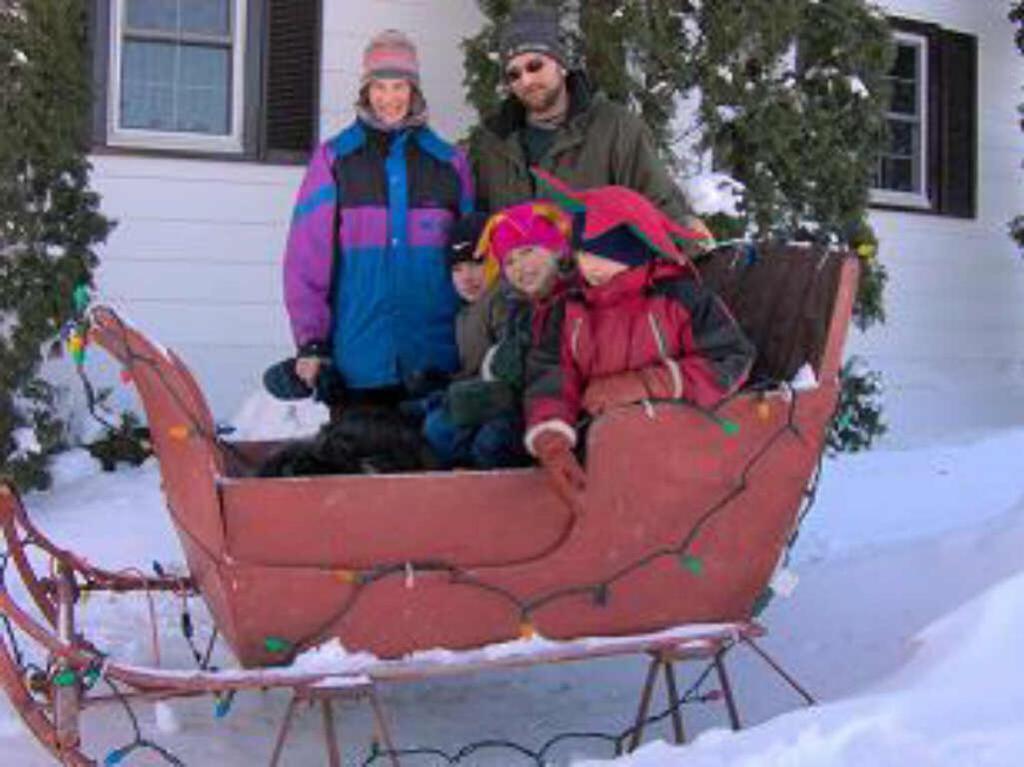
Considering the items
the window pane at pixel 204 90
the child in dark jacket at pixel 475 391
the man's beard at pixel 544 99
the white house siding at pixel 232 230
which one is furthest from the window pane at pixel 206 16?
the child in dark jacket at pixel 475 391

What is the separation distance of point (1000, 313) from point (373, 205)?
317 inches

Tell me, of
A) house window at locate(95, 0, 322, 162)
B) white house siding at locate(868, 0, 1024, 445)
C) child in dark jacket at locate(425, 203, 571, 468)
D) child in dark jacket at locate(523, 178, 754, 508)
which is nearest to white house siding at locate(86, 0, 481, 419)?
house window at locate(95, 0, 322, 162)

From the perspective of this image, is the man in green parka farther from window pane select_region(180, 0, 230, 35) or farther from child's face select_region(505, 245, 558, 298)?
window pane select_region(180, 0, 230, 35)

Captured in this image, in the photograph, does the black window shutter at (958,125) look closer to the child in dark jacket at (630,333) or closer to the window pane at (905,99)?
the window pane at (905,99)

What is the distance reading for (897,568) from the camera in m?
5.13

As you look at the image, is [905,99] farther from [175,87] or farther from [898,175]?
[175,87]

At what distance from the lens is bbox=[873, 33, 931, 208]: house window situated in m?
11.0

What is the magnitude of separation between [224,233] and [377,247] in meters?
4.30

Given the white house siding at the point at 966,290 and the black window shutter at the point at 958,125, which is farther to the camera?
the black window shutter at the point at 958,125

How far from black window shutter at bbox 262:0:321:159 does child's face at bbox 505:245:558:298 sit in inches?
188

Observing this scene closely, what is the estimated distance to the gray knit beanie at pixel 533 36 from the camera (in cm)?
423

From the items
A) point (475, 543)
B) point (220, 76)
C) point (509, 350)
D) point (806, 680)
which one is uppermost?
point (220, 76)

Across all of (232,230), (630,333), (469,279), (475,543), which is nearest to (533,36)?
(469,279)

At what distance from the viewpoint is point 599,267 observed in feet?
12.1
